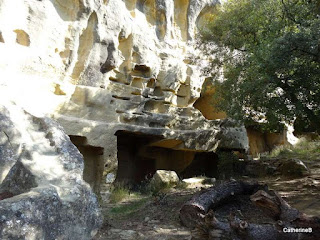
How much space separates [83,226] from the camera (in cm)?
453

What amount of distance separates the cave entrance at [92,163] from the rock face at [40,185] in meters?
2.85

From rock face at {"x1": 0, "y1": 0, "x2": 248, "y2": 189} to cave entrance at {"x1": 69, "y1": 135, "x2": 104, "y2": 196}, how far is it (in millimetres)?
29

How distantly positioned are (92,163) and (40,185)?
4739mm

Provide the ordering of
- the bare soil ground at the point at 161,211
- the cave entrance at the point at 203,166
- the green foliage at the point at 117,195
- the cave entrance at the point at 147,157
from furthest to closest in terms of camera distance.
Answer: the cave entrance at the point at 203,166, the cave entrance at the point at 147,157, the green foliage at the point at 117,195, the bare soil ground at the point at 161,211

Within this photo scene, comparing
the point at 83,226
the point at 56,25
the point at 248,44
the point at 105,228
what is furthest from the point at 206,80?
the point at 83,226

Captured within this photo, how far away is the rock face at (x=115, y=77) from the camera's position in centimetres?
827

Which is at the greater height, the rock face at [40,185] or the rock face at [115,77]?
the rock face at [115,77]

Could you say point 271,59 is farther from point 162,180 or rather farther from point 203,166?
point 203,166

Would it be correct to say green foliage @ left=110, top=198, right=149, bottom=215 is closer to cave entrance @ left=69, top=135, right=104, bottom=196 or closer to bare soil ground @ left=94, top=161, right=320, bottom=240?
bare soil ground @ left=94, top=161, right=320, bottom=240

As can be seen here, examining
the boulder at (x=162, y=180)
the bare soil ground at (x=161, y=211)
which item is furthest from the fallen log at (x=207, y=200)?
the boulder at (x=162, y=180)

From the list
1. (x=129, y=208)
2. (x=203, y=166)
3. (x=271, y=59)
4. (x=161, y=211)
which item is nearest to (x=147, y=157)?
(x=203, y=166)

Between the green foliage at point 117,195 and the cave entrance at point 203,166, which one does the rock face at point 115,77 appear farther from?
the cave entrance at point 203,166

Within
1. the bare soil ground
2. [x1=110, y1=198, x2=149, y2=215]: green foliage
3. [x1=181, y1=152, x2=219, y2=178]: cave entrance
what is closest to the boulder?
the bare soil ground

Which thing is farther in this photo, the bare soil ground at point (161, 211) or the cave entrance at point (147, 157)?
the cave entrance at point (147, 157)
